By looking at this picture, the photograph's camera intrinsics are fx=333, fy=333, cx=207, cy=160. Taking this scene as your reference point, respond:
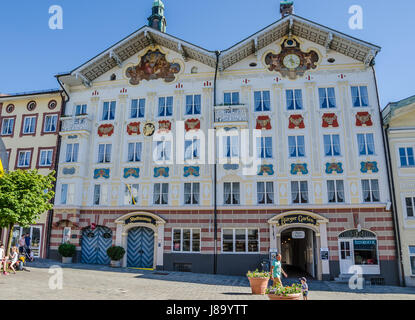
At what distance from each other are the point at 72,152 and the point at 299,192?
18.4 m

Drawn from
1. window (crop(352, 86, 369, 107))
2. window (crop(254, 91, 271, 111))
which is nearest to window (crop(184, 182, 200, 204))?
window (crop(254, 91, 271, 111))

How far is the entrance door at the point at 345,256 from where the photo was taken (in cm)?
2283

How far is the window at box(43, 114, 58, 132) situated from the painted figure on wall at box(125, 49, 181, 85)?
7.48 metres

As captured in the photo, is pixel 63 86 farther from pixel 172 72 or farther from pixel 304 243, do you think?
pixel 304 243

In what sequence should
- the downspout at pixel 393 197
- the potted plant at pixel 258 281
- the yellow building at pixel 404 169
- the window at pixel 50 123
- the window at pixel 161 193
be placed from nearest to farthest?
1. the potted plant at pixel 258 281
2. the downspout at pixel 393 197
3. the yellow building at pixel 404 169
4. the window at pixel 161 193
5. the window at pixel 50 123

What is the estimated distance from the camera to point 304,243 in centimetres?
2827

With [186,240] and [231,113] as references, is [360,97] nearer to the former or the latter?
[231,113]

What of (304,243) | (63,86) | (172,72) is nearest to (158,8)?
(172,72)

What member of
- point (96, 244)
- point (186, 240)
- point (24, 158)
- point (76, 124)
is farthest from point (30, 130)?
point (186, 240)

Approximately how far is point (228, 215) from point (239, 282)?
17.5ft

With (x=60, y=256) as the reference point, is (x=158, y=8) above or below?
above

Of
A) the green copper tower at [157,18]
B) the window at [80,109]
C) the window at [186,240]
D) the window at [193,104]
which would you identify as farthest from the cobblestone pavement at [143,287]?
the green copper tower at [157,18]

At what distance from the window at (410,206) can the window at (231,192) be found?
11675 millimetres

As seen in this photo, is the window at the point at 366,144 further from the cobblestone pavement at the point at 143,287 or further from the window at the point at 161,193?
the window at the point at 161,193
